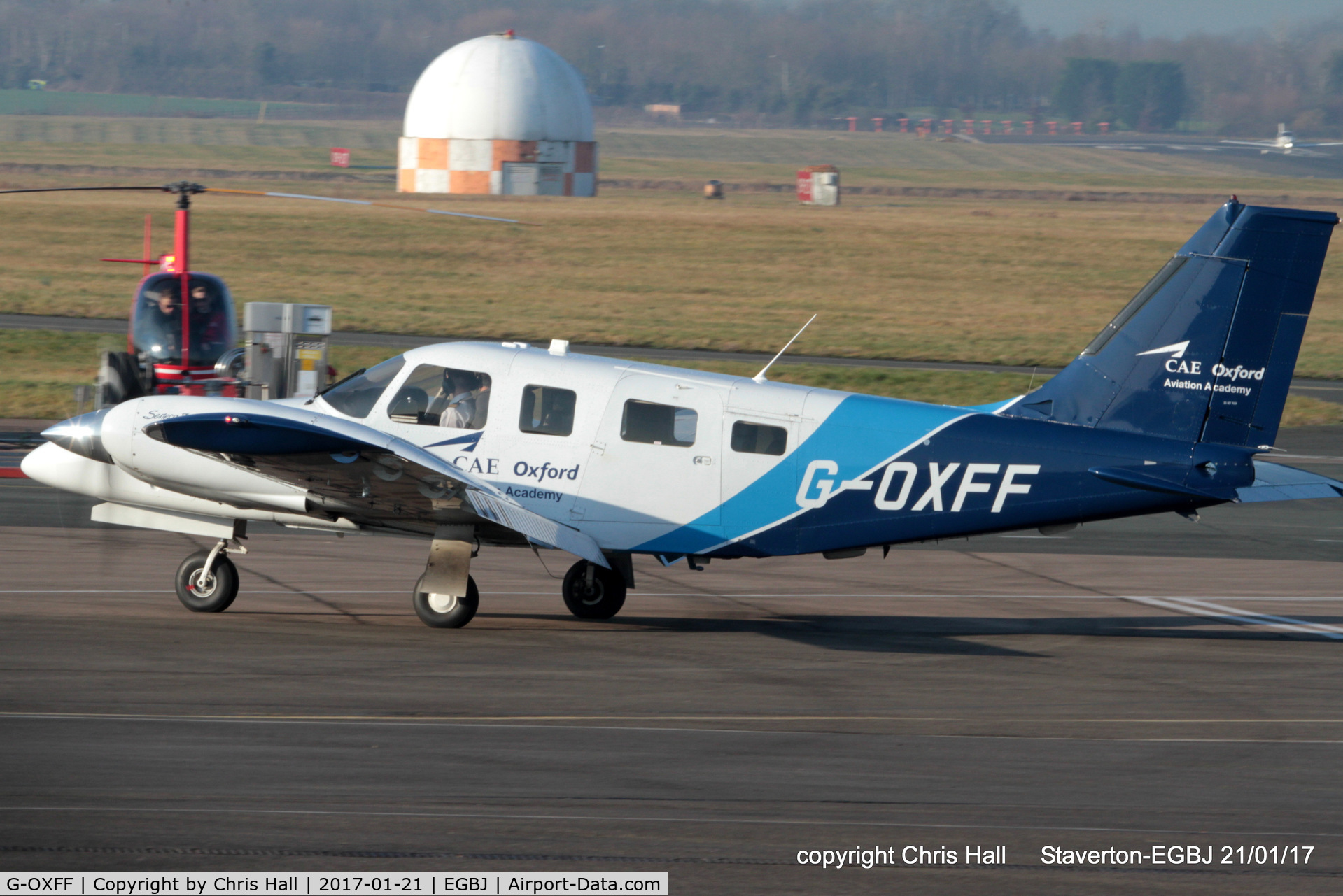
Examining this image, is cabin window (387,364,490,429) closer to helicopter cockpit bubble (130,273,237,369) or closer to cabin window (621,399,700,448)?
cabin window (621,399,700,448)

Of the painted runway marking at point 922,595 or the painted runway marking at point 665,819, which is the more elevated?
the painted runway marking at point 665,819

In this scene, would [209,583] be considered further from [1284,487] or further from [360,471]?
[1284,487]

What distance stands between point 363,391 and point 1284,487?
28.5ft

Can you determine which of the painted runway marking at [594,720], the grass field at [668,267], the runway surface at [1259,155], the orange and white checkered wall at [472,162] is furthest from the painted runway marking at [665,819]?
the runway surface at [1259,155]

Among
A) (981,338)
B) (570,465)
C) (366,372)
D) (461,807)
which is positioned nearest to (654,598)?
(570,465)

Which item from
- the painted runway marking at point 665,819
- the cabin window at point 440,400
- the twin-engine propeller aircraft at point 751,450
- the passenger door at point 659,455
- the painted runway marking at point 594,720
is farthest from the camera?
the cabin window at point 440,400

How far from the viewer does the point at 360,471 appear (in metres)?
12.7

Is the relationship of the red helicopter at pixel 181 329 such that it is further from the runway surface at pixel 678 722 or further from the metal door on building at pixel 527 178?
the metal door on building at pixel 527 178

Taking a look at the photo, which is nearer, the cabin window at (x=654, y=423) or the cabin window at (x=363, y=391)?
the cabin window at (x=654, y=423)

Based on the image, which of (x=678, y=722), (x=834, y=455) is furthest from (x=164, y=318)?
(x=678, y=722)

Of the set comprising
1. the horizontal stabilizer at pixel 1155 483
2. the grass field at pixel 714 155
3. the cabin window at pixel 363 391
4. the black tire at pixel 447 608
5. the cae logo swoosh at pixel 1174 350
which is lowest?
the grass field at pixel 714 155

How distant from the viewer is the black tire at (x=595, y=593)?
1435 centimetres

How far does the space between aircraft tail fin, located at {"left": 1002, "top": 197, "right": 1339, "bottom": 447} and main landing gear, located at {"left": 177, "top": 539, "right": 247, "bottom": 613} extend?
8.10m

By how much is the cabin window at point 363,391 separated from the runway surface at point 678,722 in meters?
2.03
